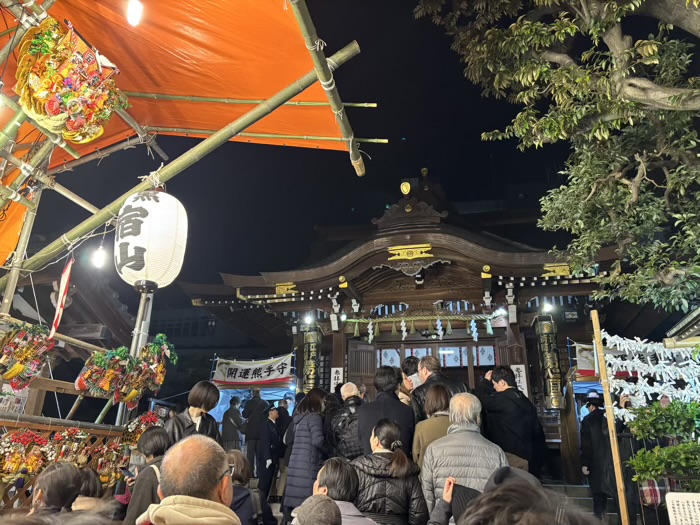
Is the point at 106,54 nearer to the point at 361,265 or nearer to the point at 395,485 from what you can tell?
the point at 395,485

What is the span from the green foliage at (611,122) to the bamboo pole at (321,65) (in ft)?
7.99

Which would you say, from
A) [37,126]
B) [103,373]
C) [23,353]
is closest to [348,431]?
[103,373]

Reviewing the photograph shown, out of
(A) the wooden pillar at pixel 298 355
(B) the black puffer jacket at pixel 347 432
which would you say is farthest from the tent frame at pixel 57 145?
(A) the wooden pillar at pixel 298 355

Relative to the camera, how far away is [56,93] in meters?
4.41

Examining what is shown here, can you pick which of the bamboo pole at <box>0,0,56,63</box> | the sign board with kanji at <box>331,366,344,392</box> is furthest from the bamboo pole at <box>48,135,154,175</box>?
the sign board with kanji at <box>331,366,344,392</box>

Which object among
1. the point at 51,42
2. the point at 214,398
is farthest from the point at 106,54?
the point at 214,398

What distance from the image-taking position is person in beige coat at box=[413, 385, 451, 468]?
428cm

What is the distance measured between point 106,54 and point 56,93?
1520 mm

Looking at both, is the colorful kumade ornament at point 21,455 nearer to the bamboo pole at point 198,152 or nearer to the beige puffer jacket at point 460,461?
the bamboo pole at point 198,152

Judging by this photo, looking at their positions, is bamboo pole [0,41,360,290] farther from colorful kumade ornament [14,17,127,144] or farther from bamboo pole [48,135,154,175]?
bamboo pole [48,135,154,175]

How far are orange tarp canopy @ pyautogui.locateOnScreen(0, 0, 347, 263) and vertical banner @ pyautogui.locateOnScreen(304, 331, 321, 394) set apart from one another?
21.8 feet

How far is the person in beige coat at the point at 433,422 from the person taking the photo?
4.28 meters

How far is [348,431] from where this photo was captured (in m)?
5.13

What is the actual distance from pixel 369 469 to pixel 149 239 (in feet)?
11.4
